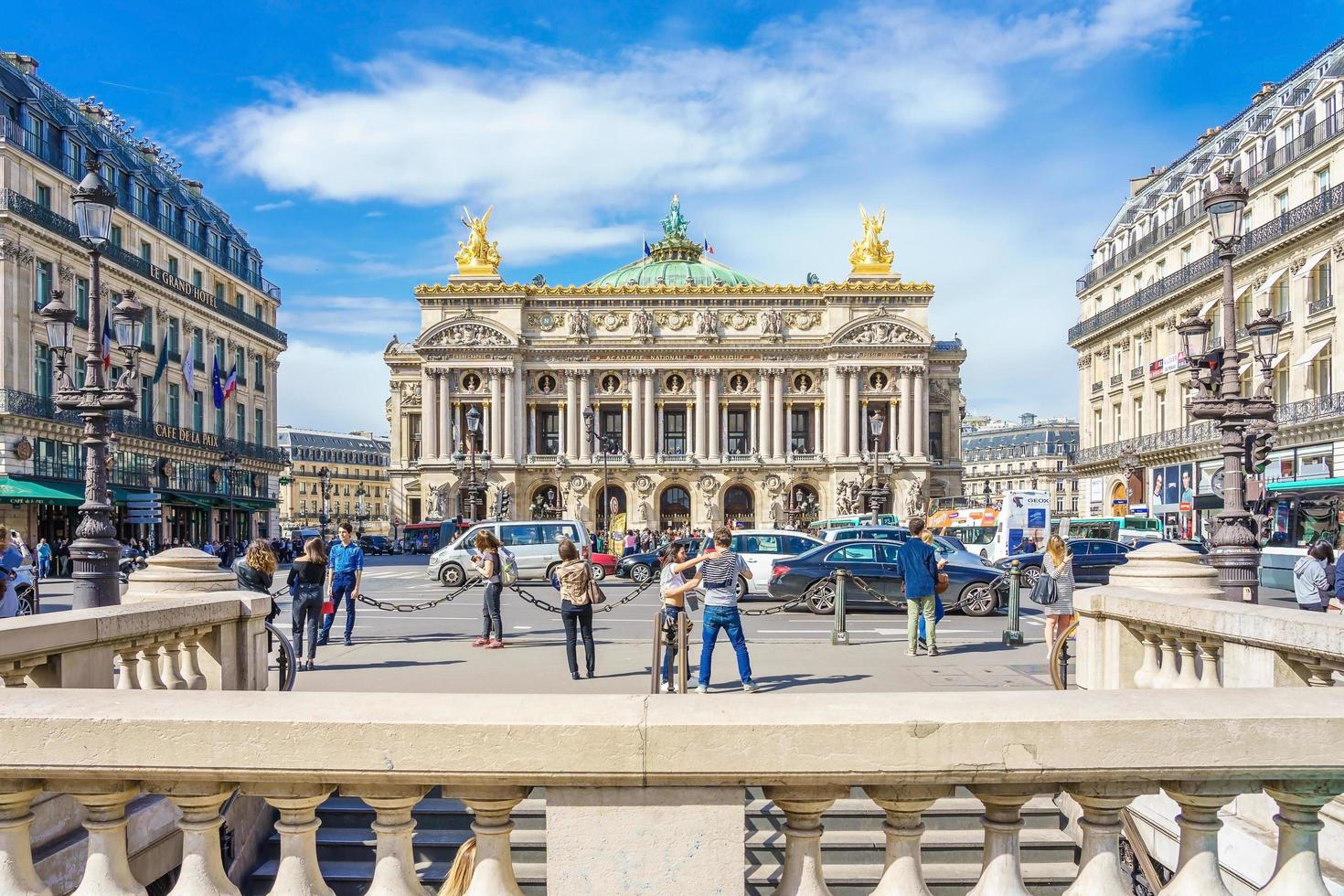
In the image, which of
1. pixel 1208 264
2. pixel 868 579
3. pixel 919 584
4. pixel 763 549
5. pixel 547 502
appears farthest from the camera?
pixel 547 502

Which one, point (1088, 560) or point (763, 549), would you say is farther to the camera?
point (1088, 560)

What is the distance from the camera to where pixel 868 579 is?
64.3 ft

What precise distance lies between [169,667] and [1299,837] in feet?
21.3

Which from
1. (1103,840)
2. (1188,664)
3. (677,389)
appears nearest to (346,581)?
(1188,664)

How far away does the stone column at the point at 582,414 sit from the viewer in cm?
7319

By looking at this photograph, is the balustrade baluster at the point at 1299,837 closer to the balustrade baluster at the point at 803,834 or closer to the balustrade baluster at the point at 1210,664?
the balustrade baluster at the point at 803,834

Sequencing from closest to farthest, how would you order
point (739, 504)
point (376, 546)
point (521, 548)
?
1. point (521, 548)
2. point (376, 546)
3. point (739, 504)

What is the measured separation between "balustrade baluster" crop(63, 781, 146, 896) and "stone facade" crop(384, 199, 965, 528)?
67.4 metres

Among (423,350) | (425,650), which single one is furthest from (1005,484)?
(425,650)

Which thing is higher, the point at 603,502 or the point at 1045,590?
the point at 1045,590

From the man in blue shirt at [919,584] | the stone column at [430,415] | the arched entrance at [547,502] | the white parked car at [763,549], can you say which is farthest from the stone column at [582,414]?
the man in blue shirt at [919,584]

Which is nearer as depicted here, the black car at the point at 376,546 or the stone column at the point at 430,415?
the black car at the point at 376,546

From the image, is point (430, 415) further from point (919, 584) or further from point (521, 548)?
point (919, 584)

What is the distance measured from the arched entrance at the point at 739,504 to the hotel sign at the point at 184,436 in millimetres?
35319
